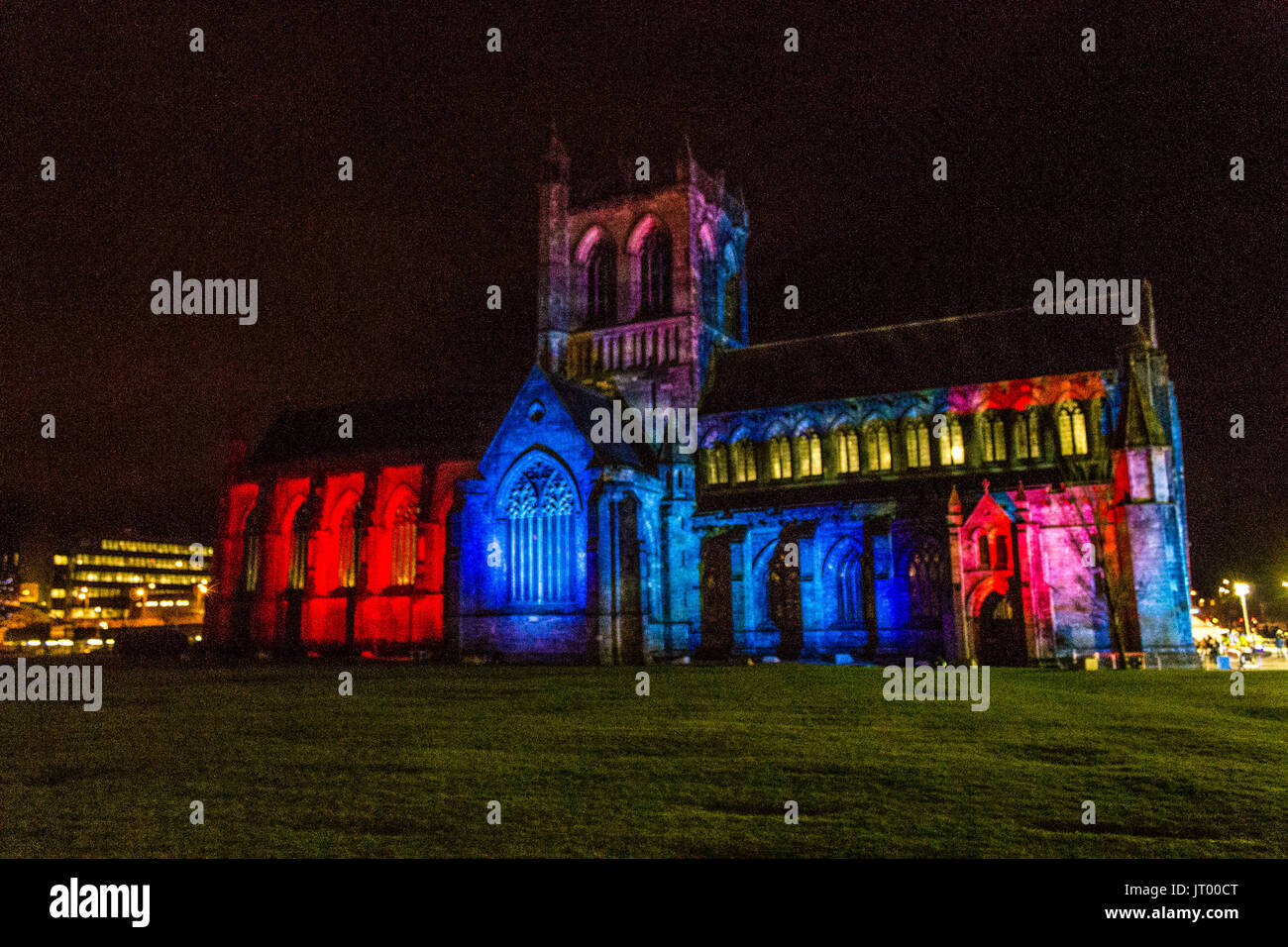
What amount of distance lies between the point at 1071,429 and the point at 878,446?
9042 mm

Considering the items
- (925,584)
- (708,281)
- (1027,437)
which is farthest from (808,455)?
(708,281)

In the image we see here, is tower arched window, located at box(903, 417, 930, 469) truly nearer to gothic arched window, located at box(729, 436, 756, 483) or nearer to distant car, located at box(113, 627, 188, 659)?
gothic arched window, located at box(729, 436, 756, 483)

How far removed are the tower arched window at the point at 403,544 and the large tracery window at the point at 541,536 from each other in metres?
11.6

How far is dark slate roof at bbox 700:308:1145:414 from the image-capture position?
47656 mm

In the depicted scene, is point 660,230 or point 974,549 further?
point 660,230

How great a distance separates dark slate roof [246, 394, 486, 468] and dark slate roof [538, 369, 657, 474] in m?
9.42

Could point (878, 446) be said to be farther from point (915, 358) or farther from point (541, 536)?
point (541, 536)

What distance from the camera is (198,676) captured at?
124 feet

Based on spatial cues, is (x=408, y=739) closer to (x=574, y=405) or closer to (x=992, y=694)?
(x=992, y=694)

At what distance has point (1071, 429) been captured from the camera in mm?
45750

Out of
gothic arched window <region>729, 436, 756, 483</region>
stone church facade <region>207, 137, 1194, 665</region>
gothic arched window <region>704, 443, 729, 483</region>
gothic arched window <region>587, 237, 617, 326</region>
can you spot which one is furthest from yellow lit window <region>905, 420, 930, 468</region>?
gothic arched window <region>587, 237, 617, 326</region>

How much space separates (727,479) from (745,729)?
33934 mm

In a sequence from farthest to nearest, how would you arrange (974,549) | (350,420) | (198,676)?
(350,420) < (974,549) < (198,676)
